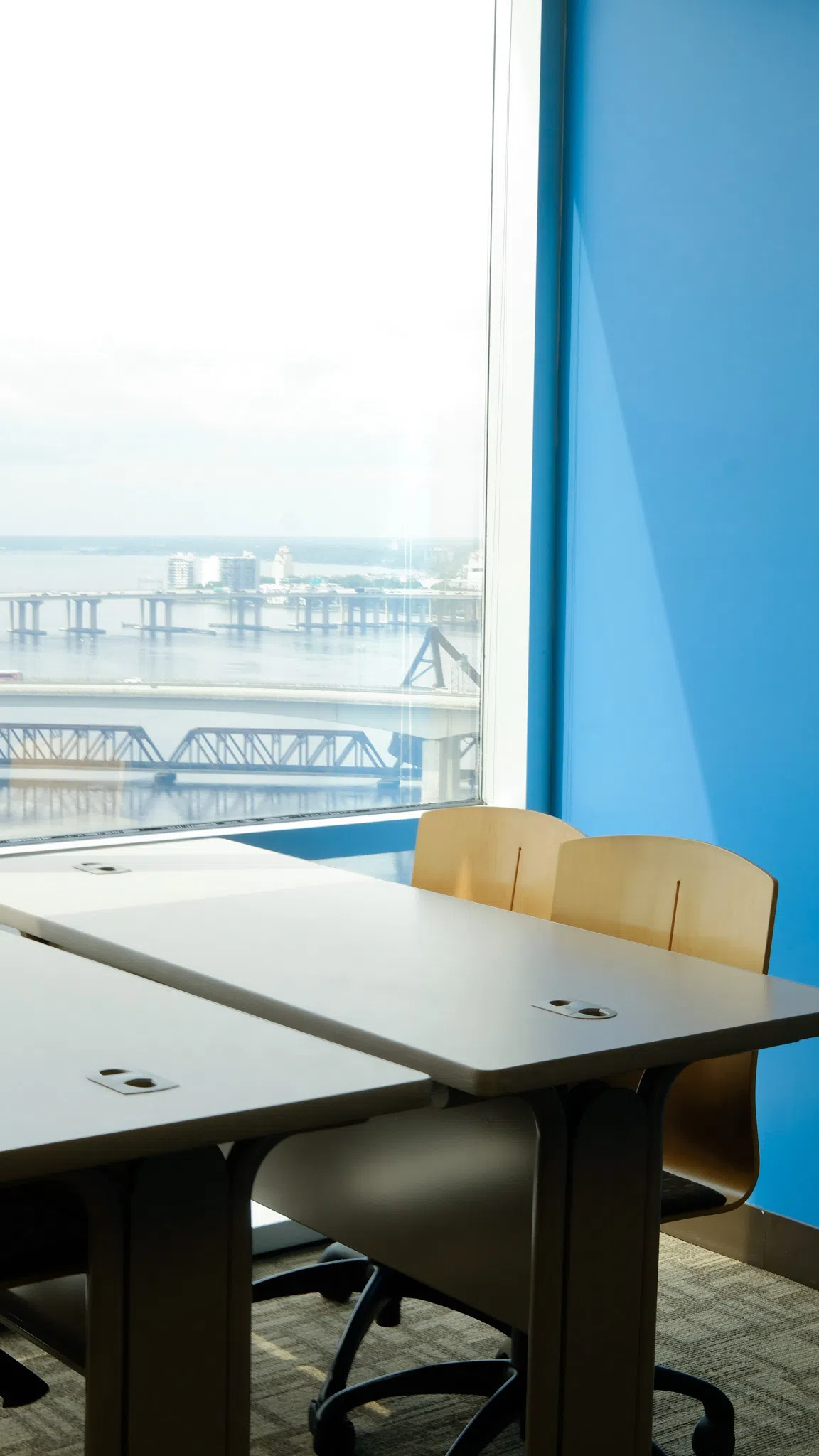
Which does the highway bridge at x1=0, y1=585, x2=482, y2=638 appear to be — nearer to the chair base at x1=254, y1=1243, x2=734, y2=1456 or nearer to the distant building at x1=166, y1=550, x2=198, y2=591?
the distant building at x1=166, y1=550, x2=198, y2=591

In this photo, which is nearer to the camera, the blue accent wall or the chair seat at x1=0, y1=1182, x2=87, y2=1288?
the chair seat at x1=0, y1=1182, x2=87, y2=1288

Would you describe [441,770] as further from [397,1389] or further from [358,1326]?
[397,1389]

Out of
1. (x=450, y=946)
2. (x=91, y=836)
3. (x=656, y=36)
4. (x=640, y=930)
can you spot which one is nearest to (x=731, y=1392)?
(x=640, y=930)

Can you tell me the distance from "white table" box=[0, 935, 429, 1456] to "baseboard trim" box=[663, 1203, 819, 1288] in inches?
72.3

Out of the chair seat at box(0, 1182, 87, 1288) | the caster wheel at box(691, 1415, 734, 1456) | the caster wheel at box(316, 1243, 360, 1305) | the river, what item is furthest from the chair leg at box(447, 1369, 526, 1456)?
the river

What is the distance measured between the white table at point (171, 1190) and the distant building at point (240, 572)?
2063mm

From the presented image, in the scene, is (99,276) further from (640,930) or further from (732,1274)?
(732,1274)

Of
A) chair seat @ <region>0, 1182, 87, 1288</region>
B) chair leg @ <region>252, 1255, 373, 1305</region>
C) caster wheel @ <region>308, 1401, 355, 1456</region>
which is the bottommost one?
caster wheel @ <region>308, 1401, 355, 1456</region>

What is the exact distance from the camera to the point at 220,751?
3709mm

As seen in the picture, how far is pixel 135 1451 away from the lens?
5.29ft

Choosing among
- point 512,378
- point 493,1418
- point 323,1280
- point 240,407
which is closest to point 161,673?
point 240,407

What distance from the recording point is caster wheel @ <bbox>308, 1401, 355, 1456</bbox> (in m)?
2.53

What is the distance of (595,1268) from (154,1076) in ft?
2.26

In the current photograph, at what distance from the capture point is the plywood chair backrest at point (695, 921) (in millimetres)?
2459
